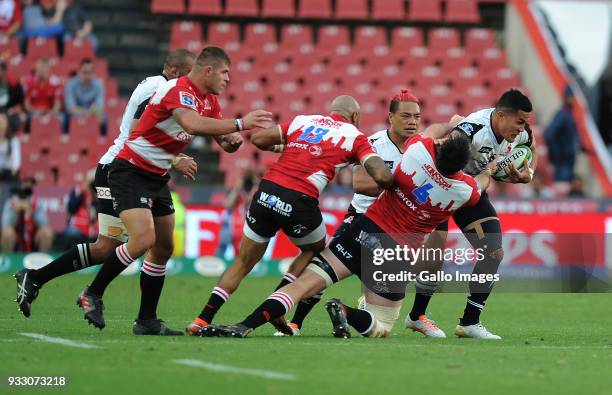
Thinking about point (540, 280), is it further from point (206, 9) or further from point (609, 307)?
point (206, 9)

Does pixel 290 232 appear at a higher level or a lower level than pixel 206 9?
lower

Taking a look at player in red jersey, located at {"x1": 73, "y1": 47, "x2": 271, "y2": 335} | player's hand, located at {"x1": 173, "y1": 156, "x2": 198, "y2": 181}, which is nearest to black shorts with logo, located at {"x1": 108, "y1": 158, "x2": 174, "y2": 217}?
player in red jersey, located at {"x1": 73, "y1": 47, "x2": 271, "y2": 335}

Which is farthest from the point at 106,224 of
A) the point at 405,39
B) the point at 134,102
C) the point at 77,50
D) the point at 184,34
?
the point at 405,39

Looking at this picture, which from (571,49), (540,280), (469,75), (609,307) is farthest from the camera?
(571,49)

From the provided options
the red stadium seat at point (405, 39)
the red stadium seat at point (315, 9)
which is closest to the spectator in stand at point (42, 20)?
the red stadium seat at point (315, 9)

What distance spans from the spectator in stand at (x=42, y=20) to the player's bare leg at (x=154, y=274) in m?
14.4

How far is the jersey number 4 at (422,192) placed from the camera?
33.1 feet

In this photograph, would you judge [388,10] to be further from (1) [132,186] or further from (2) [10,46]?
(1) [132,186]

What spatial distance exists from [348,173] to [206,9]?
6143 mm

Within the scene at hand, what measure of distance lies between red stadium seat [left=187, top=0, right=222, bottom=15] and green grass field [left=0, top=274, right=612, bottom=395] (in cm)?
1397

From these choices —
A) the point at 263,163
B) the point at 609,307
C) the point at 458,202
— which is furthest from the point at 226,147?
the point at 263,163

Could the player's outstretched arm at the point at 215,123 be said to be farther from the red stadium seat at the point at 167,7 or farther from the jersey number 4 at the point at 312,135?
the red stadium seat at the point at 167,7

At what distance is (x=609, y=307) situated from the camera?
15320mm

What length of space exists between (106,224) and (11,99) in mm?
11605
